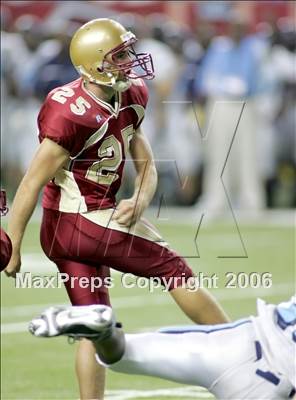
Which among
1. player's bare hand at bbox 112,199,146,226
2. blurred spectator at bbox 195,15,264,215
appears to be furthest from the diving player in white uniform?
blurred spectator at bbox 195,15,264,215

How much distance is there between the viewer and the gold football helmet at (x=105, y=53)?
5555mm

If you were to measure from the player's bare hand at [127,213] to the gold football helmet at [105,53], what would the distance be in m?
0.56

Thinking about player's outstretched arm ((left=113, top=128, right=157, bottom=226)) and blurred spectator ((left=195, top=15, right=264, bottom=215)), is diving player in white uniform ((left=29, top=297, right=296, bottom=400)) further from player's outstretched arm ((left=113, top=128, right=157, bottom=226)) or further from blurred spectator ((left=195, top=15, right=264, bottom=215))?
blurred spectator ((left=195, top=15, right=264, bottom=215))

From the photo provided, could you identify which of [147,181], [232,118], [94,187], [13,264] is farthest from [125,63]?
[232,118]

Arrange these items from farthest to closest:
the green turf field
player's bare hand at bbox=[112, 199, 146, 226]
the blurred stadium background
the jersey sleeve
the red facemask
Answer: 1. the blurred stadium background
2. the green turf field
3. player's bare hand at bbox=[112, 199, 146, 226]
4. the red facemask
5. the jersey sleeve

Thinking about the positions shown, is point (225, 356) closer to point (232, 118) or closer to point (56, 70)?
point (232, 118)

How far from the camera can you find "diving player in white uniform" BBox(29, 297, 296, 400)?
15.2 feet

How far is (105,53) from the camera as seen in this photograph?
219 inches

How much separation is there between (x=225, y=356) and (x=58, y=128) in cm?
130

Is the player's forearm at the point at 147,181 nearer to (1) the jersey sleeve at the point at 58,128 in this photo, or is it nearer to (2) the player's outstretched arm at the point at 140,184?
(2) the player's outstretched arm at the point at 140,184

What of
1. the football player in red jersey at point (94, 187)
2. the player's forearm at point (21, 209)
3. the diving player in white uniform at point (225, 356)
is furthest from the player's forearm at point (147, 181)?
the diving player in white uniform at point (225, 356)

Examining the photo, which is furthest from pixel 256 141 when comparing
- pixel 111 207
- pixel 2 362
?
pixel 111 207

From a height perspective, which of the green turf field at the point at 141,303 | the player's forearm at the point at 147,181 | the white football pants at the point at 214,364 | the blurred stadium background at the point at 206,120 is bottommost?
the blurred stadium background at the point at 206,120

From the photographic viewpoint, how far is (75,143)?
17.9 feet
